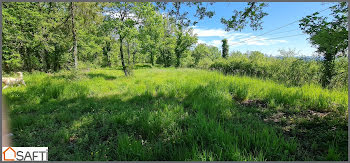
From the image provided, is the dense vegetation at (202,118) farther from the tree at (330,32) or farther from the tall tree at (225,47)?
the tall tree at (225,47)

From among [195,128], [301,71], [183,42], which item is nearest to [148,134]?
[195,128]

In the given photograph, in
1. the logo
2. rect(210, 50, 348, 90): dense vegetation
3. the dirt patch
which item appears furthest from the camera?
rect(210, 50, 348, 90): dense vegetation

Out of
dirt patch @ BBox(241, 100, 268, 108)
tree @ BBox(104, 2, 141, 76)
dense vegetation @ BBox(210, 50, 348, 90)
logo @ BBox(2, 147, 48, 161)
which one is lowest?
logo @ BBox(2, 147, 48, 161)

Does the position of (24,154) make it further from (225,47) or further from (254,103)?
(225,47)

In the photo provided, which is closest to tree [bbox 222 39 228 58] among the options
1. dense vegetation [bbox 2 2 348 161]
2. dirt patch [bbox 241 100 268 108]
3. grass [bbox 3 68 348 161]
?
dense vegetation [bbox 2 2 348 161]

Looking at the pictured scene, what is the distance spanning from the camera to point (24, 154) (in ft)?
7.00

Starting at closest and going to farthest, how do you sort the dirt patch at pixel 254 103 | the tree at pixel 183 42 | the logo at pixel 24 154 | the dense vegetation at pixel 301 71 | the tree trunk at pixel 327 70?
the logo at pixel 24 154 < the dirt patch at pixel 254 103 < the dense vegetation at pixel 301 71 < the tree trunk at pixel 327 70 < the tree at pixel 183 42

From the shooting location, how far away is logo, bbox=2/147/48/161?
6.68 feet

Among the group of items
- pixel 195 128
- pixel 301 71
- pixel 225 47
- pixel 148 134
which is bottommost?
pixel 148 134

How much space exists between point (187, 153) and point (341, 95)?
17.7 ft

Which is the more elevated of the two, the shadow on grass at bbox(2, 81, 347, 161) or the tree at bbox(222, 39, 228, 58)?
the tree at bbox(222, 39, 228, 58)

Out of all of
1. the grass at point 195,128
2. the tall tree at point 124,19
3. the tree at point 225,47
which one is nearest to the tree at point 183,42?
the tree at point 225,47

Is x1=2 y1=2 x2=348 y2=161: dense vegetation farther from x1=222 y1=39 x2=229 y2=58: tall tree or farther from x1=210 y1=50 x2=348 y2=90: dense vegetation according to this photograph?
x1=222 y1=39 x2=229 y2=58: tall tree

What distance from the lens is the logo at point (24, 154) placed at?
2.04 meters
